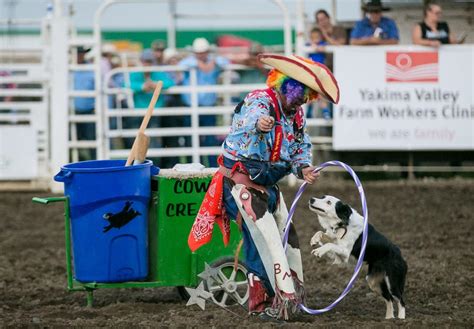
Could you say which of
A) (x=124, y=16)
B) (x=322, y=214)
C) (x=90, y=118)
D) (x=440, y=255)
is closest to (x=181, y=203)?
(x=322, y=214)

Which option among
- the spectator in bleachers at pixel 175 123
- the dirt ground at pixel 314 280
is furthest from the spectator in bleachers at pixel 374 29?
the spectator in bleachers at pixel 175 123

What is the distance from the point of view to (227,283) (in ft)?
22.2

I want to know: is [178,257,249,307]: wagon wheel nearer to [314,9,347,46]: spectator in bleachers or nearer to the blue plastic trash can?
the blue plastic trash can

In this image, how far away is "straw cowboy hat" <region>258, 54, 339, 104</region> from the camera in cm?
585

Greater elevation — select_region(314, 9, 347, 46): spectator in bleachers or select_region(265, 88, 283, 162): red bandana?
select_region(314, 9, 347, 46): spectator in bleachers

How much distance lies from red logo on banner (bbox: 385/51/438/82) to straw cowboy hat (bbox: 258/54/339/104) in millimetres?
7535

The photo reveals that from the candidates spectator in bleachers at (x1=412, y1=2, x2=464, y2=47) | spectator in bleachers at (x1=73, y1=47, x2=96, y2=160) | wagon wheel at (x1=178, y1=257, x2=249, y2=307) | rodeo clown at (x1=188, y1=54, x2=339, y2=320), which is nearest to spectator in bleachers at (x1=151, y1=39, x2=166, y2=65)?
spectator in bleachers at (x1=73, y1=47, x2=96, y2=160)

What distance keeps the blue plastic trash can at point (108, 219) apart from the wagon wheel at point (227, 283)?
50cm

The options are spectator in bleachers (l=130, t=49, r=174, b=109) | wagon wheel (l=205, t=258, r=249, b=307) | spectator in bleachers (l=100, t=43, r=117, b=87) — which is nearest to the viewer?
wagon wheel (l=205, t=258, r=249, b=307)

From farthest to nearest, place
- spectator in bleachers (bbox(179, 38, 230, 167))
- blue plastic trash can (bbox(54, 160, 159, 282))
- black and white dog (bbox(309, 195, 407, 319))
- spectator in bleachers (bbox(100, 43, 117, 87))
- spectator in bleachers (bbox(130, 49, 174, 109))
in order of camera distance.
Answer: spectator in bleachers (bbox(100, 43, 117, 87)) < spectator in bleachers (bbox(179, 38, 230, 167)) < spectator in bleachers (bbox(130, 49, 174, 109)) < blue plastic trash can (bbox(54, 160, 159, 282)) < black and white dog (bbox(309, 195, 407, 319))

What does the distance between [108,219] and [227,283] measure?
3.03 ft

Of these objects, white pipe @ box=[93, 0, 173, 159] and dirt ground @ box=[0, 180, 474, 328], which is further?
white pipe @ box=[93, 0, 173, 159]

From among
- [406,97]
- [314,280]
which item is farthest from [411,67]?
[314,280]

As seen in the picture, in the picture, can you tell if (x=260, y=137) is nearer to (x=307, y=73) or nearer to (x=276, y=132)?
(x=276, y=132)
